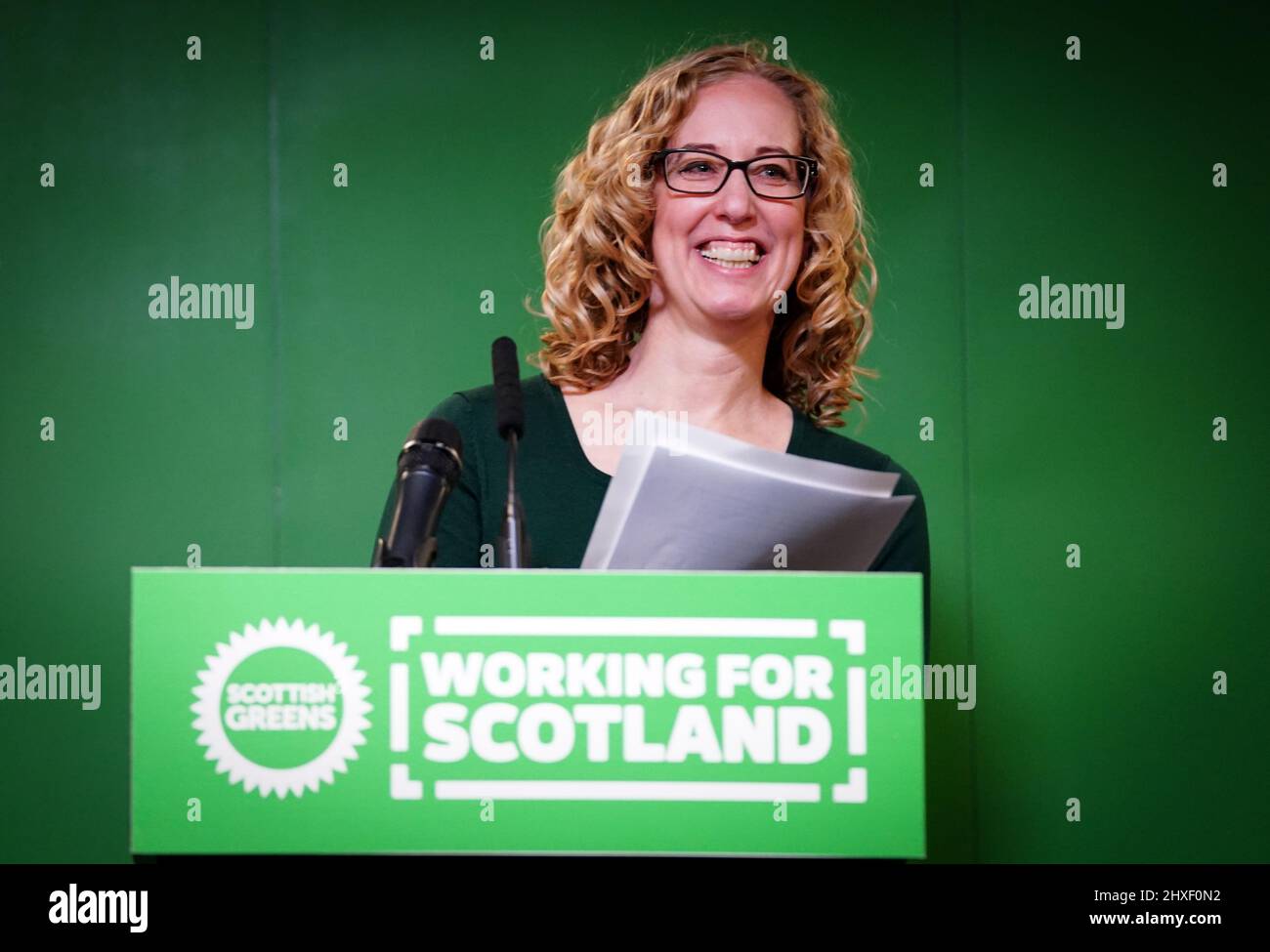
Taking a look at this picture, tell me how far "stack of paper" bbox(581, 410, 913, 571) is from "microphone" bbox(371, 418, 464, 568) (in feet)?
0.43

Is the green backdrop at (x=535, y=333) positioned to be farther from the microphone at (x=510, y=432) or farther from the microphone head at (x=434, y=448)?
the microphone head at (x=434, y=448)

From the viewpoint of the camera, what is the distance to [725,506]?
41.3 inches

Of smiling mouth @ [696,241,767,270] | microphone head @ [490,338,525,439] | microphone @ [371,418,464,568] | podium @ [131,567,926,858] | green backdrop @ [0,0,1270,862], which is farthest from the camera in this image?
green backdrop @ [0,0,1270,862]

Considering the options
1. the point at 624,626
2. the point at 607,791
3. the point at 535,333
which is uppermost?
the point at 535,333

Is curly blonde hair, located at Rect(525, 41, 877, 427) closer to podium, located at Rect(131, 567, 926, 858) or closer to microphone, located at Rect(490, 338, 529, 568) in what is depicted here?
microphone, located at Rect(490, 338, 529, 568)

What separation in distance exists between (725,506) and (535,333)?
5.94ft

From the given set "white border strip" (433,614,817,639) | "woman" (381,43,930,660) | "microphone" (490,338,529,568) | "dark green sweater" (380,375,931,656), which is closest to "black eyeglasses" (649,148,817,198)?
"woman" (381,43,930,660)

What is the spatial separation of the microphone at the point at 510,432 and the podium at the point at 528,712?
214 millimetres

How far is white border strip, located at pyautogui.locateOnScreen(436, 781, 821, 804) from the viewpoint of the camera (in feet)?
2.94

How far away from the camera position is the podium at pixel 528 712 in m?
0.90

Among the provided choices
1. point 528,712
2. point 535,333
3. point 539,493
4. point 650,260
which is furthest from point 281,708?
point 535,333

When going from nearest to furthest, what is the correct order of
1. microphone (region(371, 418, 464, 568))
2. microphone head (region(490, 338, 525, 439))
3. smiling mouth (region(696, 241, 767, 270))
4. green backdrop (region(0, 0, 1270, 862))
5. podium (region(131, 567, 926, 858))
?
podium (region(131, 567, 926, 858)) < microphone (region(371, 418, 464, 568)) < microphone head (region(490, 338, 525, 439)) < smiling mouth (region(696, 241, 767, 270)) < green backdrop (region(0, 0, 1270, 862))

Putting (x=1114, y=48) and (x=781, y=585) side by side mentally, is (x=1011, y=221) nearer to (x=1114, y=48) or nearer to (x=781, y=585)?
(x=1114, y=48)

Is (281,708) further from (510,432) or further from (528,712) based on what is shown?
(510,432)
